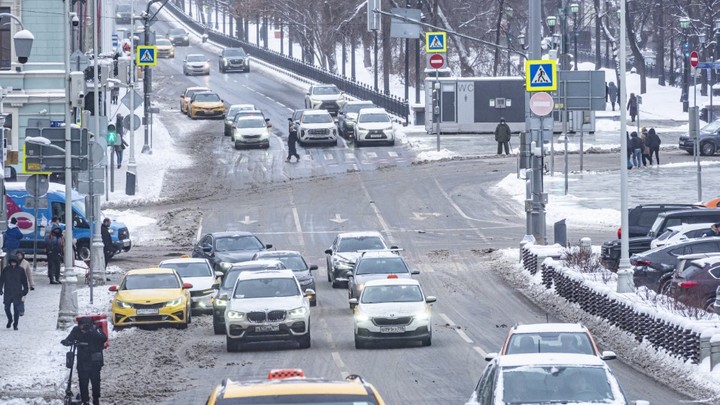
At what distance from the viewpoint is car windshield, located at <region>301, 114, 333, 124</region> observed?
65000mm

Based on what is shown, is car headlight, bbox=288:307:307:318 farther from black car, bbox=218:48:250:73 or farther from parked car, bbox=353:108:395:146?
black car, bbox=218:48:250:73

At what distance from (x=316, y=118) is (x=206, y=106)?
478 inches

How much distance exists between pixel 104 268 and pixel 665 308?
1719 cm

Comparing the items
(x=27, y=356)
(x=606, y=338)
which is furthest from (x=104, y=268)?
(x=606, y=338)

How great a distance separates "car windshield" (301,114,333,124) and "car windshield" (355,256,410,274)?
108ft

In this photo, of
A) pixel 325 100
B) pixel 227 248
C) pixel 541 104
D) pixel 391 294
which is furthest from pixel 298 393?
pixel 325 100

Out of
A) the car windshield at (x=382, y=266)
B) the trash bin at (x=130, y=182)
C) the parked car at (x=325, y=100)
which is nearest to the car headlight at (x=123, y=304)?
the car windshield at (x=382, y=266)

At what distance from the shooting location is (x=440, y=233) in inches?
1778

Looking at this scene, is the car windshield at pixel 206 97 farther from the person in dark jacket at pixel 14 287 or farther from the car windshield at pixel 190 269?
the person in dark jacket at pixel 14 287

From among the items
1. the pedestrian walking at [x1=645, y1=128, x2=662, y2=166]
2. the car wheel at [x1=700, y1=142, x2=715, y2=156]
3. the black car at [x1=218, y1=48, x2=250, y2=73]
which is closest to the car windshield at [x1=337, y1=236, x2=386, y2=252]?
the pedestrian walking at [x1=645, y1=128, x2=662, y2=166]

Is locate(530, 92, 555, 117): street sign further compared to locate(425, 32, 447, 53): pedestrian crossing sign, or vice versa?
locate(425, 32, 447, 53): pedestrian crossing sign

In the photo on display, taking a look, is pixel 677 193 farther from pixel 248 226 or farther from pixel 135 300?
pixel 135 300

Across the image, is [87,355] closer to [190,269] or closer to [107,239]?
[190,269]

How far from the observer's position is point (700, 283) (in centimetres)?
2694
